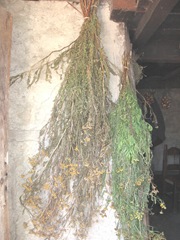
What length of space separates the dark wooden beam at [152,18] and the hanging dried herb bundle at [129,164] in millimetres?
415

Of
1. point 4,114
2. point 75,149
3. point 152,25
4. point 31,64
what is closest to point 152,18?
point 152,25

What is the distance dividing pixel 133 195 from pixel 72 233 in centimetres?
41

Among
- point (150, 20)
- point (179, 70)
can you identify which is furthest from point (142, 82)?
point (150, 20)

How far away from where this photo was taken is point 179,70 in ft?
12.8

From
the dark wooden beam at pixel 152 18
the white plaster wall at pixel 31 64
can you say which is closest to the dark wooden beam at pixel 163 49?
the dark wooden beam at pixel 152 18

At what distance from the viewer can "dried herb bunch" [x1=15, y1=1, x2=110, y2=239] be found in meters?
1.59

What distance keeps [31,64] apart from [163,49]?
1107 millimetres

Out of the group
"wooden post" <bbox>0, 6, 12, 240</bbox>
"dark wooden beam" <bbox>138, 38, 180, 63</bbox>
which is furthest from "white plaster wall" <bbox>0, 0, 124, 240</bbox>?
"dark wooden beam" <bbox>138, 38, 180, 63</bbox>

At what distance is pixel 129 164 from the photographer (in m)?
1.58

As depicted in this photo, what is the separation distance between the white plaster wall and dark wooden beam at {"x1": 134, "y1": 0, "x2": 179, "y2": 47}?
0.46 ft

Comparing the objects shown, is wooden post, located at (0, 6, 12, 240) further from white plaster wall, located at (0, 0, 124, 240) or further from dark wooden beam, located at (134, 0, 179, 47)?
dark wooden beam, located at (134, 0, 179, 47)

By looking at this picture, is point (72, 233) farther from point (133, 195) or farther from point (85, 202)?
point (133, 195)

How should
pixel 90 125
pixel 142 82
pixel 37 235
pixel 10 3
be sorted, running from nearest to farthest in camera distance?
1. pixel 90 125
2. pixel 37 235
3. pixel 10 3
4. pixel 142 82

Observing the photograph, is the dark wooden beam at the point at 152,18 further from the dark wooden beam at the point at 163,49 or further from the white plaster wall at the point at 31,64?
the dark wooden beam at the point at 163,49
